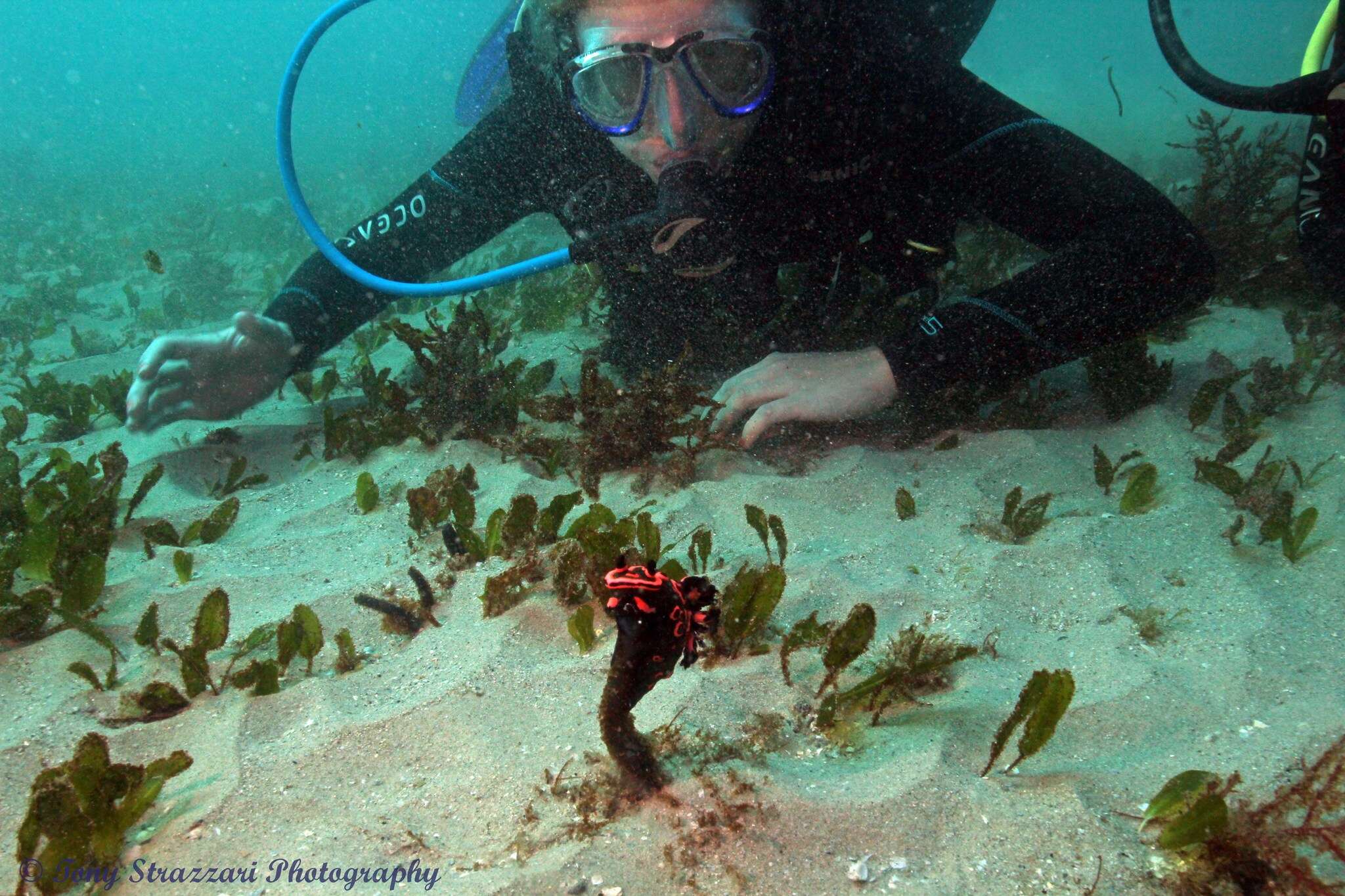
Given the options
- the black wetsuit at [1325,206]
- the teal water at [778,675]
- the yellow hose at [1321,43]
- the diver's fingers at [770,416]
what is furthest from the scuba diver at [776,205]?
the yellow hose at [1321,43]

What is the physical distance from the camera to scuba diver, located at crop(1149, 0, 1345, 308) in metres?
3.01

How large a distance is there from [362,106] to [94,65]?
57.7 metres

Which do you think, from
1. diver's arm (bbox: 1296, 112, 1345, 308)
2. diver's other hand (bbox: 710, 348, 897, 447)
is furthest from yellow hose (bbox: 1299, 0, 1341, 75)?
diver's other hand (bbox: 710, 348, 897, 447)

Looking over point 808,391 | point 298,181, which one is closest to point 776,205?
point 808,391

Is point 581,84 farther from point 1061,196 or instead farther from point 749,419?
point 1061,196

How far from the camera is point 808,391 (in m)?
3.12

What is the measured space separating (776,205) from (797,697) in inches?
103

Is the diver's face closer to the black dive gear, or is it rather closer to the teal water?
the black dive gear

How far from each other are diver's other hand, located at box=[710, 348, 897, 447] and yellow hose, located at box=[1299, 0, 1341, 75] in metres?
2.86

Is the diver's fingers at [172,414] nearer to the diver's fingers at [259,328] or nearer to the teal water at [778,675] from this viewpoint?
the teal water at [778,675]

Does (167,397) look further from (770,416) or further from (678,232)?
(770,416)

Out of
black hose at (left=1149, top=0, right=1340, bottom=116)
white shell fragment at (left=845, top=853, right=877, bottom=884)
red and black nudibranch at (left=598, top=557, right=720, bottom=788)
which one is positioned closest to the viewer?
red and black nudibranch at (left=598, top=557, right=720, bottom=788)

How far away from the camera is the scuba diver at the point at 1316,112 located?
301 cm

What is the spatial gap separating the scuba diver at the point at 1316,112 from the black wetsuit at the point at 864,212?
1.92ft
